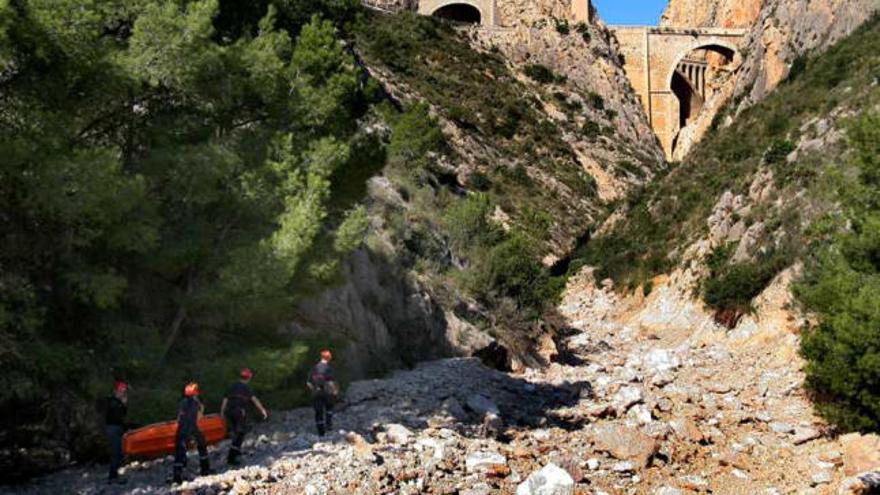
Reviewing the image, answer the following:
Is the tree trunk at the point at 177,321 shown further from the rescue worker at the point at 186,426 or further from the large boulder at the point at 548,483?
the large boulder at the point at 548,483

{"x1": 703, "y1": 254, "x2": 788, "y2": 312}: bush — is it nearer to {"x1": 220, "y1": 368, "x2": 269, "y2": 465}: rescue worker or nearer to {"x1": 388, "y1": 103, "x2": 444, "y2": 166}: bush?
{"x1": 388, "y1": 103, "x2": 444, "y2": 166}: bush

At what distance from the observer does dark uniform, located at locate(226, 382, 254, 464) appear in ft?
39.3

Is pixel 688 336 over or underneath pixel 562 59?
underneath

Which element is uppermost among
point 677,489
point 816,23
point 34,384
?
point 816,23

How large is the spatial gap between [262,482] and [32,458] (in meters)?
3.36

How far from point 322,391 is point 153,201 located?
4.06m

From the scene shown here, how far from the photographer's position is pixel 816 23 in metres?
48.2

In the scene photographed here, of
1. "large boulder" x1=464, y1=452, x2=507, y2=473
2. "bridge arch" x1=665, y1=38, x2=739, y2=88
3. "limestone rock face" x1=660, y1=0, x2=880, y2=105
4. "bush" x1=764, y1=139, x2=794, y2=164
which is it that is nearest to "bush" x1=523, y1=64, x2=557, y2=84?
"bridge arch" x1=665, y1=38, x2=739, y2=88

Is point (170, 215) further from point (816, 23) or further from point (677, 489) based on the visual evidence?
point (816, 23)

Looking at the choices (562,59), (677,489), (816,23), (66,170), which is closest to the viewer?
(66,170)

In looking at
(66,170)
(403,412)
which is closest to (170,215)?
(66,170)

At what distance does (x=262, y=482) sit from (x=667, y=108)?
65.4m

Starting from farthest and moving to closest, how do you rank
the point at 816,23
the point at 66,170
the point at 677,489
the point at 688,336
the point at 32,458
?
1. the point at 816,23
2. the point at 688,336
3. the point at 677,489
4. the point at 32,458
5. the point at 66,170

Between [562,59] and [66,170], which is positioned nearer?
[66,170]
